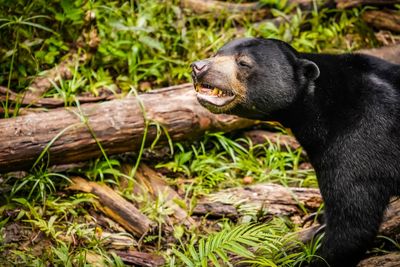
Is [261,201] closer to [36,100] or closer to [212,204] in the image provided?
[212,204]

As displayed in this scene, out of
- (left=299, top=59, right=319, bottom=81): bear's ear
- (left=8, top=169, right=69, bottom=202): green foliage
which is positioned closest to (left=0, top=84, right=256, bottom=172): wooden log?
(left=8, top=169, right=69, bottom=202): green foliage

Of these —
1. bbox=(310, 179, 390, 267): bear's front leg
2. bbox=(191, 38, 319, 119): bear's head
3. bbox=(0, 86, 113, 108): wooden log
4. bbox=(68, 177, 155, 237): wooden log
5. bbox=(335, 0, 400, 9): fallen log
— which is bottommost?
bbox=(68, 177, 155, 237): wooden log

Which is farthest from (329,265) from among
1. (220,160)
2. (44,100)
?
(44,100)

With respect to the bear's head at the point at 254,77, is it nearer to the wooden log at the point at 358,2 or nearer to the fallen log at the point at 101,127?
the fallen log at the point at 101,127

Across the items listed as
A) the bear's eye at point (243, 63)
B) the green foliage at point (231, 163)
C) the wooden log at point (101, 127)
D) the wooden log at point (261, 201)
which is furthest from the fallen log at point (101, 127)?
the bear's eye at point (243, 63)

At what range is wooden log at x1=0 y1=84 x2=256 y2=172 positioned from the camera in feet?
16.3

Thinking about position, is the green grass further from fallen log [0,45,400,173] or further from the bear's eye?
the bear's eye

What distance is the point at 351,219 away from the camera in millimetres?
4016

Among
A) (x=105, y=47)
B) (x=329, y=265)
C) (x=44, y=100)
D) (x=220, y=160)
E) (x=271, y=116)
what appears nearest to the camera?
(x=329, y=265)

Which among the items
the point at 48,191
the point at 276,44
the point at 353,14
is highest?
the point at 276,44

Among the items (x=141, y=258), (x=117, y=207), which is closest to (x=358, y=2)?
(x=117, y=207)

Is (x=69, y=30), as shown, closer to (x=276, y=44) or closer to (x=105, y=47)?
(x=105, y=47)

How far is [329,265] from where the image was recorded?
13.6 ft

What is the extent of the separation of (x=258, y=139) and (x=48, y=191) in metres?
2.41
